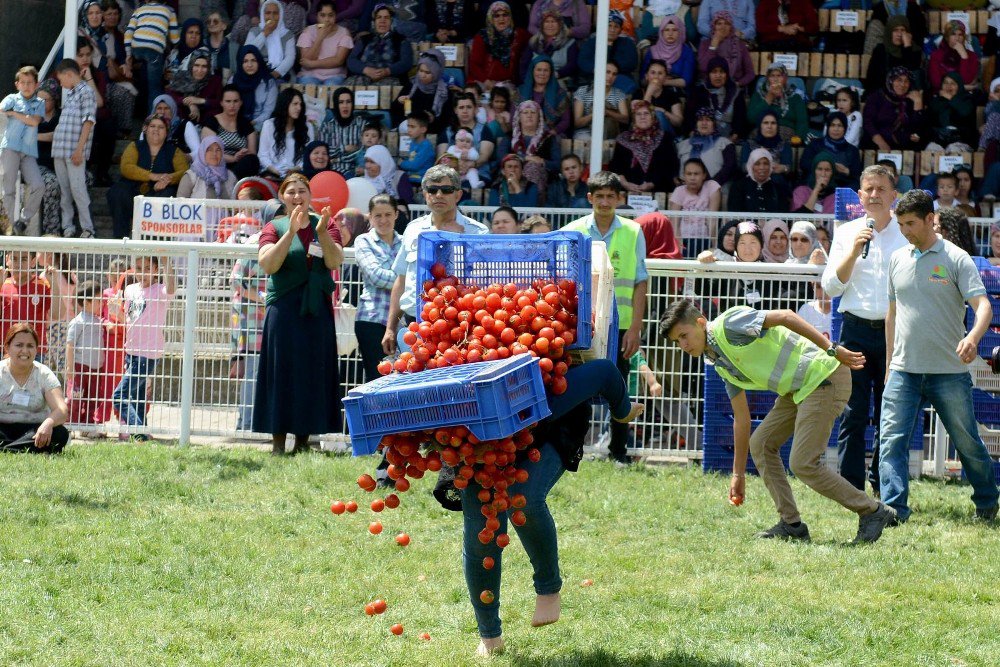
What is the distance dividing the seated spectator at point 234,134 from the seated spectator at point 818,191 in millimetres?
6119

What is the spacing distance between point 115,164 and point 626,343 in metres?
9.98

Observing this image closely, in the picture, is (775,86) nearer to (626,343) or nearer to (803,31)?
(803,31)

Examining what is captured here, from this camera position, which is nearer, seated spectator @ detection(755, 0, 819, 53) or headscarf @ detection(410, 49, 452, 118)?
headscarf @ detection(410, 49, 452, 118)

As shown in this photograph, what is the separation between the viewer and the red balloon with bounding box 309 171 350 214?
47.2 feet

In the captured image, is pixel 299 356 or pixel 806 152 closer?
pixel 299 356

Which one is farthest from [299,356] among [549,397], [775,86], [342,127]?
[775,86]

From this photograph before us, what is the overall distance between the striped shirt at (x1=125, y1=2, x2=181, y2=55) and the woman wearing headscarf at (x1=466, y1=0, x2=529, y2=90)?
3962 mm

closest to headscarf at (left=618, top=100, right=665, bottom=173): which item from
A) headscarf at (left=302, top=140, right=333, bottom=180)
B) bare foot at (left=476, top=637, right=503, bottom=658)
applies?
headscarf at (left=302, top=140, right=333, bottom=180)

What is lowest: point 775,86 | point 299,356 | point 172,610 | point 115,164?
point 172,610

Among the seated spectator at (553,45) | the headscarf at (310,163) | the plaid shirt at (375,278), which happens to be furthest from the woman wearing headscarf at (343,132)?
the plaid shirt at (375,278)

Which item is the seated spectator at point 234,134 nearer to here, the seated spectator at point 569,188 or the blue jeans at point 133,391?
the seated spectator at point 569,188

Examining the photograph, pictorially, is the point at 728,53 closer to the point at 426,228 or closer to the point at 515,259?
the point at 426,228

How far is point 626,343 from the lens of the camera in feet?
30.9

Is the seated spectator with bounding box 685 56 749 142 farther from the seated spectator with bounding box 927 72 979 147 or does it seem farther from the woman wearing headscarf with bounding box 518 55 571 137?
the seated spectator with bounding box 927 72 979 147
